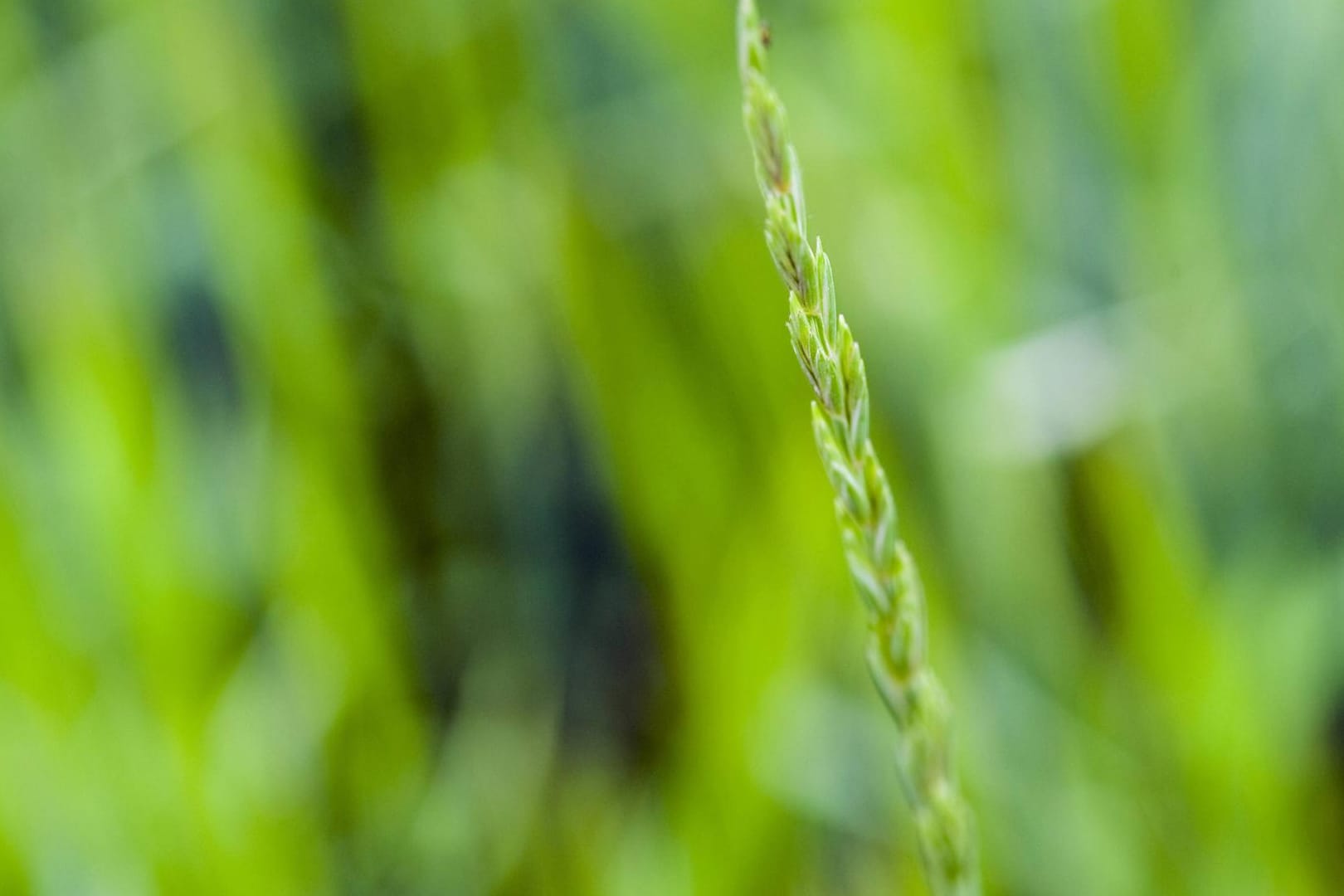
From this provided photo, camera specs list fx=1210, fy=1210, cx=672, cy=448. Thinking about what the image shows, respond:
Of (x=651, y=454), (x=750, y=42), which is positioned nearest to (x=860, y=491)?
(x=750, y=42)

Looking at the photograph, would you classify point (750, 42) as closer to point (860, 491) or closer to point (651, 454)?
point (860, 491)

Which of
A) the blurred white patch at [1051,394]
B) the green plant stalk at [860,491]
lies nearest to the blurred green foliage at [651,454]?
the blurred white patch at [1051,394]

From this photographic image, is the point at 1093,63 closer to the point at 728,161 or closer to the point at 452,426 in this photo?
the point at 728,161

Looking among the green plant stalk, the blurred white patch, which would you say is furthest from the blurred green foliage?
the green plant stalk

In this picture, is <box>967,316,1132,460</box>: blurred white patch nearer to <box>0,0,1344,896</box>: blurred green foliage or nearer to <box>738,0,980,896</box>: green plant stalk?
<box>0,0,1344,896</box>: blurred green foliage

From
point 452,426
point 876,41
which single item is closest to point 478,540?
point 452,426
